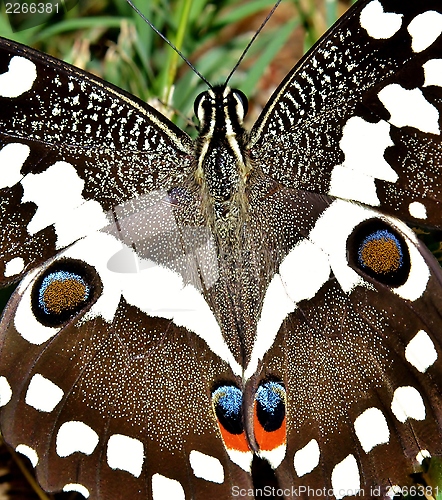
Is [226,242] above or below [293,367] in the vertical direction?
above

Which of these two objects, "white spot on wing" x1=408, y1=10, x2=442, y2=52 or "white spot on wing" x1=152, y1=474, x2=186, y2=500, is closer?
"white spot on wing" x1=408, y1=10, x2=442, y2=52

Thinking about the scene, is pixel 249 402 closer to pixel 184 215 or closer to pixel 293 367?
pixel 293 367

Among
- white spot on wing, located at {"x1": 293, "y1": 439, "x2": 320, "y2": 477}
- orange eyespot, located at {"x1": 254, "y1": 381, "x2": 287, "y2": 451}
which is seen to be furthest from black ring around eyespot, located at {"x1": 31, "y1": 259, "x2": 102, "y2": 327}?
white spot on wing, located at {"x1": 293, "y1": 439, "x2": 320, "y2": 477}

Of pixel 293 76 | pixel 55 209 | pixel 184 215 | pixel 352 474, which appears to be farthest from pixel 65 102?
pixel 352 474

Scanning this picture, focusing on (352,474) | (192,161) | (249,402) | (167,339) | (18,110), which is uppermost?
(18,110)

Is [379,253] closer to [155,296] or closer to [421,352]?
[421,352]

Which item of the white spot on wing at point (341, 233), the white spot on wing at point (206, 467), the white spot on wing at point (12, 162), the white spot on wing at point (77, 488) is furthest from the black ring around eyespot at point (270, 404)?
the white spot on wing at point (12, 162)

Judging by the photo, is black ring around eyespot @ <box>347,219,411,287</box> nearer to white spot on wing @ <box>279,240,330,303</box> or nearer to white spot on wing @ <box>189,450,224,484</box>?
white spot on wing @ <box>279,240,330,303</box>
